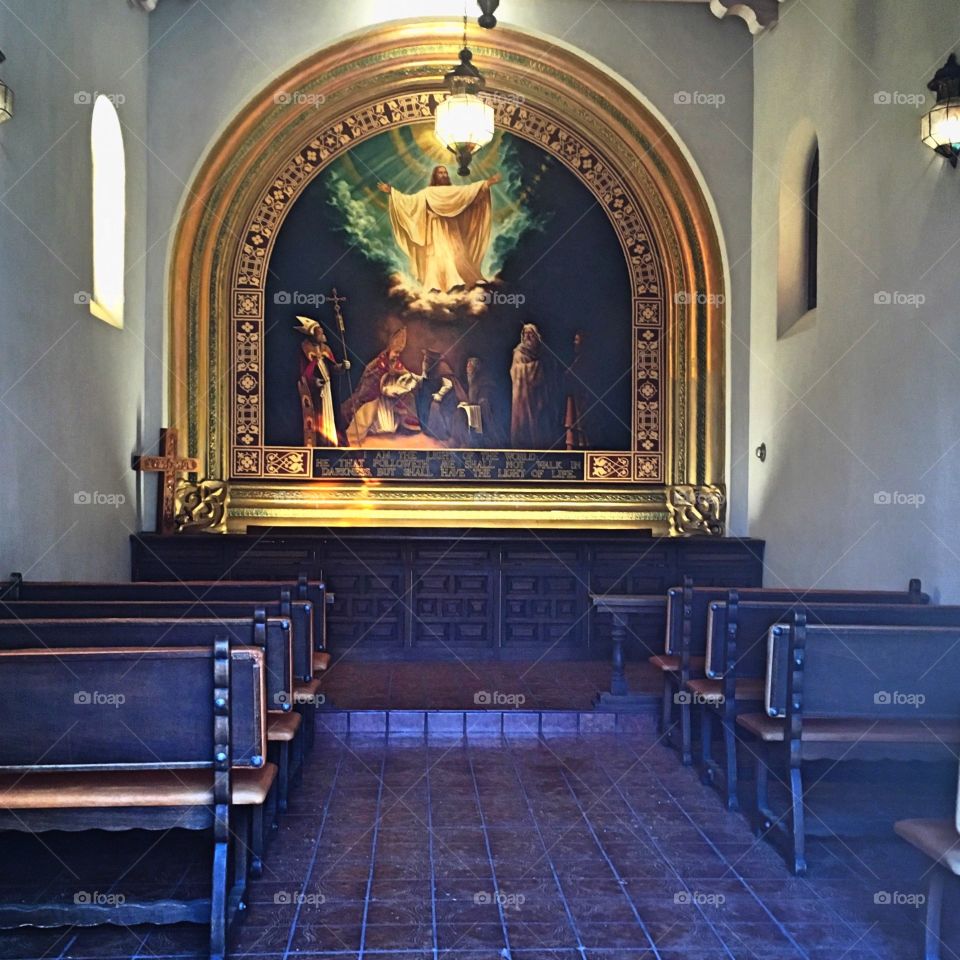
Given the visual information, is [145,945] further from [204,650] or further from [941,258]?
[941,258]

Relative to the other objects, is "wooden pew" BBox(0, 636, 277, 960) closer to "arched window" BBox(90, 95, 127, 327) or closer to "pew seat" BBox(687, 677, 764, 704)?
"pew seat" BBox(687, 677, 764, 704)

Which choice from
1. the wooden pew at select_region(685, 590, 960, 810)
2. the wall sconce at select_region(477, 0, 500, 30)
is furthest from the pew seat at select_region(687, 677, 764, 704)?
the wall sconce at select_region(477, 0, 500, 30)

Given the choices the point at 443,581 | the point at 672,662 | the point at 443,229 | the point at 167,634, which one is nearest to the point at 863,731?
the point at 672,662

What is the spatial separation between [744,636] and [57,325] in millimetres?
4352

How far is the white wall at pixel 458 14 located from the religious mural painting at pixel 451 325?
0.85 m

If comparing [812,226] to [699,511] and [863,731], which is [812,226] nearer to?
[699,511]

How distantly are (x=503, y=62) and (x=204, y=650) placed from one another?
7.54m

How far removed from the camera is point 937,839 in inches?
123

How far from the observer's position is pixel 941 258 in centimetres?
574

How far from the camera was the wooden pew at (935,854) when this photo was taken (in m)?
3.04

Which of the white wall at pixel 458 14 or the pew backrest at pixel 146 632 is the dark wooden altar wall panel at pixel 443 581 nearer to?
the white wall at pixel 458 14

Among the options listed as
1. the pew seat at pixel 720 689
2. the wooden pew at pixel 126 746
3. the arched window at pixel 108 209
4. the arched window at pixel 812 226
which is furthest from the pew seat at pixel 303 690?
the arched window at pixel 812 226

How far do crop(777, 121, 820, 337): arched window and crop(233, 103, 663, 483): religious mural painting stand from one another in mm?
1562

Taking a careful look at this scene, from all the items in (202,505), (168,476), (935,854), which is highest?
(168,476)
